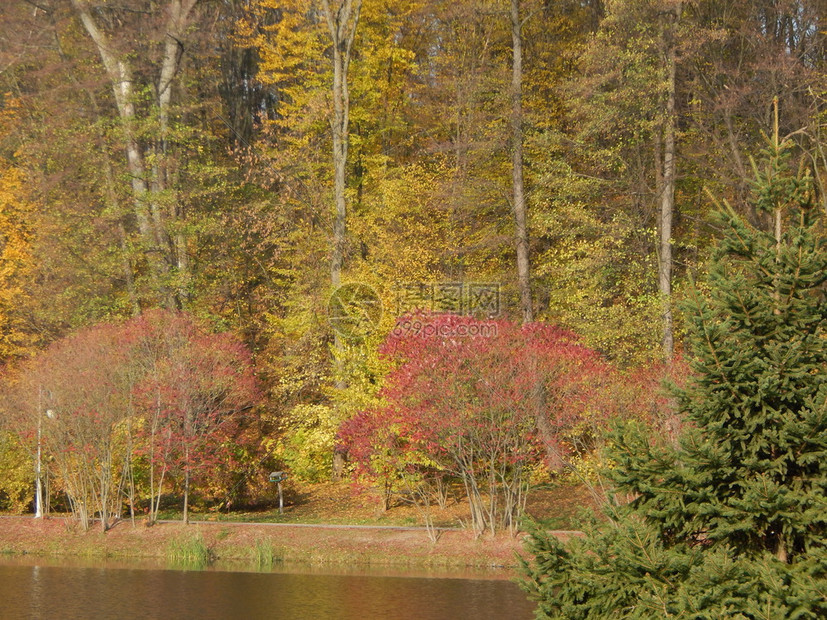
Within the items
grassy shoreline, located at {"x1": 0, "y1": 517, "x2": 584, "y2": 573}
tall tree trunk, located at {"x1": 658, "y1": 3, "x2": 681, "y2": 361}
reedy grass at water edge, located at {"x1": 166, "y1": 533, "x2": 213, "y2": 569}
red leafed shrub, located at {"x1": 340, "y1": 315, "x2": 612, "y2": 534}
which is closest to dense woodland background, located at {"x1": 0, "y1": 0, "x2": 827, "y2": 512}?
tall tree trunk, located at {"x1": 658, "y1": 3, "x2": 681, "y2": 361}

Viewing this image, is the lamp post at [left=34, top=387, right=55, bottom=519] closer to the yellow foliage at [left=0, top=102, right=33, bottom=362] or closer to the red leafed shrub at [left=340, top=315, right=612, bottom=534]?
the yellow foliage at [left=0, top=102, right=33, bottom=362]

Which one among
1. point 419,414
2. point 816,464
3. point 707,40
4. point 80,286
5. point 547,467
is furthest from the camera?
point 80,286

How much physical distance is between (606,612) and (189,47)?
27169mm

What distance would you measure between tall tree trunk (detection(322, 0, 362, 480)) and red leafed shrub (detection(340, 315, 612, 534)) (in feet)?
27.8

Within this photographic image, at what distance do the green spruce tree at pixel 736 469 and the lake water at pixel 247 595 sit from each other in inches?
256

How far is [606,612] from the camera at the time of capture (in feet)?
23.3

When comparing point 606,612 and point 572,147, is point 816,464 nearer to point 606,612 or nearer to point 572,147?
point 606,612

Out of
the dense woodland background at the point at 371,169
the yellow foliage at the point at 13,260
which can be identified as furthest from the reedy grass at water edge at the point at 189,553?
the yellow foliage at the point at 13,260

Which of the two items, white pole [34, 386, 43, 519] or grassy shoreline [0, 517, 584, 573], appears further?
white pole [34, 386, 43, 519]

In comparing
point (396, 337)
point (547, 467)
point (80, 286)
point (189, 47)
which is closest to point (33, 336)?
point (80, 286)

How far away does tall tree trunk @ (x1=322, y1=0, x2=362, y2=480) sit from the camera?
27864mm

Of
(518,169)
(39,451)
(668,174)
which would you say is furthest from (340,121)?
(39,451)

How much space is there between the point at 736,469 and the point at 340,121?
2325cm

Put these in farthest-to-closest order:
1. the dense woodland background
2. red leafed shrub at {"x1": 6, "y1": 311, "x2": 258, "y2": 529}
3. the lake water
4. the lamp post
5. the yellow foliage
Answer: the yellow foliage, the dense woodland background, the lamp post, red leafed shrub at {"x1": 6, "y1": 311, "x2": 258, "y2": 529}, the lake water
